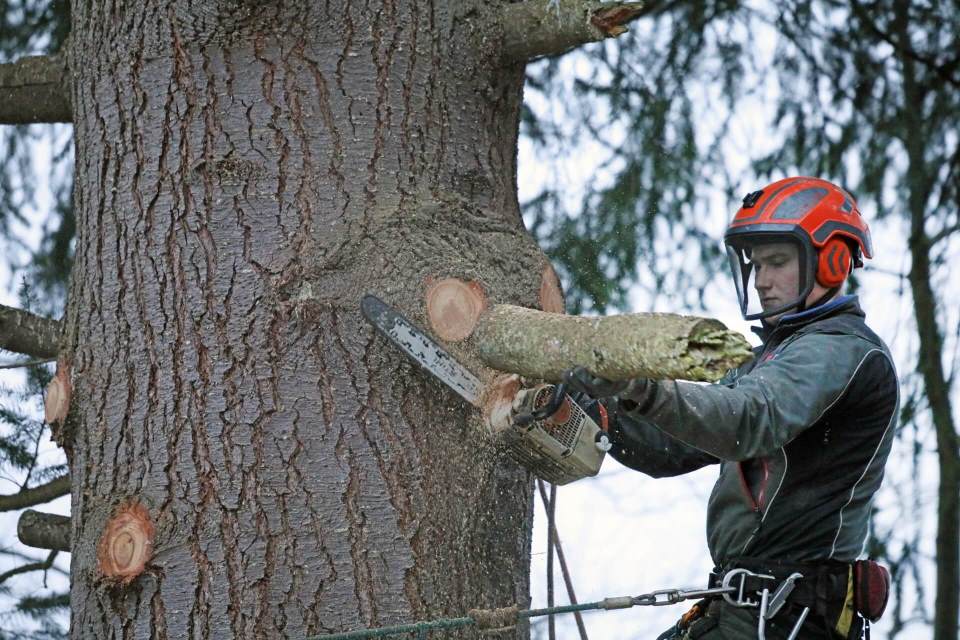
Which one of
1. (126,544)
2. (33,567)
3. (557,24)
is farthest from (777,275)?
(33,567)

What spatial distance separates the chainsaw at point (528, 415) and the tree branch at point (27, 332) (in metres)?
1.25

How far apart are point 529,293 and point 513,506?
1.60 feet

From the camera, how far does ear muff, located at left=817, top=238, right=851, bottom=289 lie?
2920 millimetres

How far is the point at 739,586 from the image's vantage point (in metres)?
2.68

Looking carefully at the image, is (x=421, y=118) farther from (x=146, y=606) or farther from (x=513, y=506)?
(x=146, y=606)

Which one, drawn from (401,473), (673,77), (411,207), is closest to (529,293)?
(411,207)

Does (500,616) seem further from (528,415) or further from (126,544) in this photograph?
(126,544)

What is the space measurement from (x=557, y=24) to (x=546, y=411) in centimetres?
90

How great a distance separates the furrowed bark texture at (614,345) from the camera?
1.99 m

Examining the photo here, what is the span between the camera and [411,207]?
2615 millimetres

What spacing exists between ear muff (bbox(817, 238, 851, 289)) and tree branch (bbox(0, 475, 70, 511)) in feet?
7.61

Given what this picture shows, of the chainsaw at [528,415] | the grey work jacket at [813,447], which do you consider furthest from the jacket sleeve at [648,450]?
the chainsaw at [528,415]

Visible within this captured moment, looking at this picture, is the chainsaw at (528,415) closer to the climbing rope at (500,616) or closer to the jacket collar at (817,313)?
the climbing rope at (500,616)

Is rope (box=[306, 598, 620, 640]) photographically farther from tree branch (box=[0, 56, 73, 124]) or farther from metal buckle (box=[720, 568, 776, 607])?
tree branch (box=[0, 56, 73, 124])
